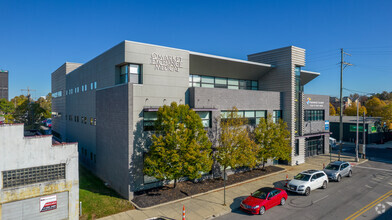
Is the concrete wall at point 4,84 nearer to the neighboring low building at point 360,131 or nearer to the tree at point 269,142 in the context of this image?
the tree at point 269,142

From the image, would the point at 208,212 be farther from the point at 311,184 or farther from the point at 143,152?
the point at 311,184

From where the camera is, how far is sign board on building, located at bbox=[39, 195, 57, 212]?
14312mm

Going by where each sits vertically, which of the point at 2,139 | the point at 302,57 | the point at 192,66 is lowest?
the point at 2,139

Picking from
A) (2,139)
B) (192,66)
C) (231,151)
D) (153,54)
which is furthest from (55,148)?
(192,66)

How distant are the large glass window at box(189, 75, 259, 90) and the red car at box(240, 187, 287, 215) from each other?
48.7ft

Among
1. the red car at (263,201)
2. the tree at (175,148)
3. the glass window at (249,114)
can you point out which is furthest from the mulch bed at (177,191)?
the glass window at (249,114)

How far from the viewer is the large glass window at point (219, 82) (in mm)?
27875

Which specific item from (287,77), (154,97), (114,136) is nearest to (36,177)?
(114,136)

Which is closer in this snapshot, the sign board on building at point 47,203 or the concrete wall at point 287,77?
the sign board on building at point 47,203

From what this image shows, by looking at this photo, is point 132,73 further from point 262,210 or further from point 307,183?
point 307,183

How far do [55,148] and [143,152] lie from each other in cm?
678

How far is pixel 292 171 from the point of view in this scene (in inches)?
1088

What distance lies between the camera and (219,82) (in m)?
30.0

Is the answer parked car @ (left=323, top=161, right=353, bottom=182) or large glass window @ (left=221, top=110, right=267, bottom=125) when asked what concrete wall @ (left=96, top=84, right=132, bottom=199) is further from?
parked car @ (left=323, top=161, right=353, bottom=182)
